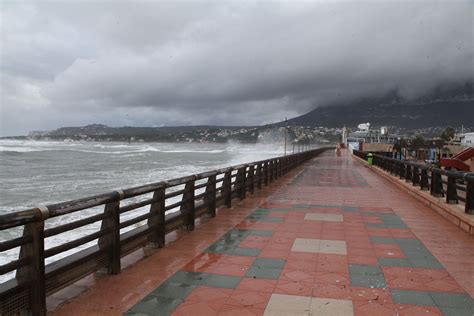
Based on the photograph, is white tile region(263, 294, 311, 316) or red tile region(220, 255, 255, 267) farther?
red tile region(220, 255, 255, 267)

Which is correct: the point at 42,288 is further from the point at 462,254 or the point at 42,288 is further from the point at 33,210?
the point at 462,254

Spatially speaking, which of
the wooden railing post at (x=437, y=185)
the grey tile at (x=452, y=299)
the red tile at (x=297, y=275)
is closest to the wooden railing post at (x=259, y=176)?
the wooden railing post at (x=437, y=185)

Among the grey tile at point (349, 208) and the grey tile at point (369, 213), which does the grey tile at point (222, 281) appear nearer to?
the grey tile at point (369, 213)

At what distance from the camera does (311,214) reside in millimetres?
9781

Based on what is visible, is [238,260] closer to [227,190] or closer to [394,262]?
[394,262]

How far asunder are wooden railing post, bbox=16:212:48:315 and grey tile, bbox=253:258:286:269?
2.76 metres

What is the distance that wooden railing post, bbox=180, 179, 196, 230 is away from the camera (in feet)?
25.2

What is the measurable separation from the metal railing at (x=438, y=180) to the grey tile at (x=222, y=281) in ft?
17.2

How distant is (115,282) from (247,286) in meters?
1.50

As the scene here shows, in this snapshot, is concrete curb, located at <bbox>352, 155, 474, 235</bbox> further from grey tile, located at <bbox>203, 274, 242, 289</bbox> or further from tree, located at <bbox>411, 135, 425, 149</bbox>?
tree, located at <bbox>411, 135, 425, 149</bbox>

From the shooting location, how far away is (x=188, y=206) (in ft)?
25.4

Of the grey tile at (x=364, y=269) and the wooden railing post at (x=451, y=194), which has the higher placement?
the wooden railing post at (x=451, y=194)

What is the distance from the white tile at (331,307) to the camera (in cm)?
405

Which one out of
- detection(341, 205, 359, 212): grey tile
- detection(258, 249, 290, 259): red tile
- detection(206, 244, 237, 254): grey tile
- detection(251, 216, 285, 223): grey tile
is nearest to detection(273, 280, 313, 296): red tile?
detection(258, 249, 290, 259): red tile
